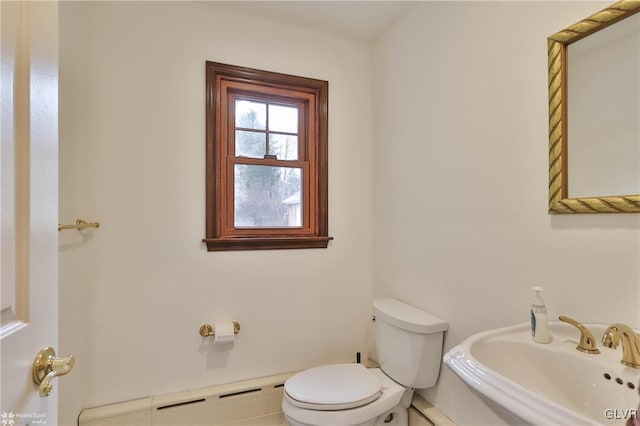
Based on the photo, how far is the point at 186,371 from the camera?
170cm

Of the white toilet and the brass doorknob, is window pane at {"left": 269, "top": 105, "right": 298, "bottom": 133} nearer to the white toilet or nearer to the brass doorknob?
the white toilet

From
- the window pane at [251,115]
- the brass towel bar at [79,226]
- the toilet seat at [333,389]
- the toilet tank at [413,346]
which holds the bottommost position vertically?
the toilet seat at [333,389]

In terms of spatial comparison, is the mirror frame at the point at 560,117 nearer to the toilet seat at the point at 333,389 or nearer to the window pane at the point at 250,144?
the toilet seat at the point at 333,389

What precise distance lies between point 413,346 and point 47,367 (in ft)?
4.34

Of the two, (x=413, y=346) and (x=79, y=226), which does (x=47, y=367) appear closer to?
(x=79, y=226)

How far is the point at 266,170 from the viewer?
75.9 inches

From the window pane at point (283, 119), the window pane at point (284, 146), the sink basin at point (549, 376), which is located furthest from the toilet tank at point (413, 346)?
the window pane at point (283, 119)

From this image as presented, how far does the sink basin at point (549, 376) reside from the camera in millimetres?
624

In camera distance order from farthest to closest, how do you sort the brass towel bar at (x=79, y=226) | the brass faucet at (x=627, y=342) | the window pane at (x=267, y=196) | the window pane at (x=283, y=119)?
1. the window pane at (x=283, y=119)
2. the window pane at (x=267, y=196)
3. the brass towel bar at (x=79, y=226)
4. the brass faucet at (x=627, y=342)

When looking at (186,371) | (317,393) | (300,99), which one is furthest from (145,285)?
(300,99)

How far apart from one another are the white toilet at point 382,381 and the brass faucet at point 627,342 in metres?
0.70

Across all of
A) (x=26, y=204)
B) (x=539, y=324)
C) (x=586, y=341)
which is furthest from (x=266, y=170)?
(x=586, y=341)

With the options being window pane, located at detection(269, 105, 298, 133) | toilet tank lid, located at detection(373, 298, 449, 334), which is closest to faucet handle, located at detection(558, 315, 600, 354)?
toilet tank lid, located at detection(373, 298, 449, 334)

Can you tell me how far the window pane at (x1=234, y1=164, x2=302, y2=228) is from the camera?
1.87 metres
